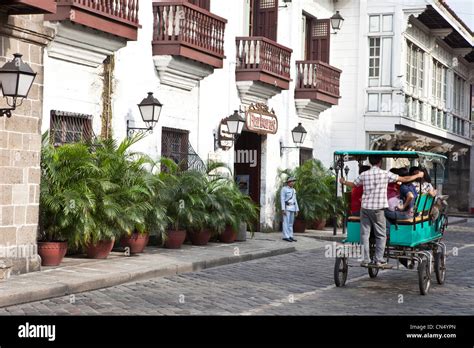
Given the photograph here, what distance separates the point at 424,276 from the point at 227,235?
7954mm

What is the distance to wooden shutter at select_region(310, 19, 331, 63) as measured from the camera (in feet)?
90.5

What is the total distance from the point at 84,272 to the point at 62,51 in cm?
456

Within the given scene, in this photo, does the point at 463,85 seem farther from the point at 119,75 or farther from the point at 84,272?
the point at 84,272

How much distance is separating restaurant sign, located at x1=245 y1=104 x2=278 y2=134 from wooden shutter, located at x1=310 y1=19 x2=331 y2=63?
4159mm

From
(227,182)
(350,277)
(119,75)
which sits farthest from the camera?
(227,182)

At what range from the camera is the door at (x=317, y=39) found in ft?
90.6

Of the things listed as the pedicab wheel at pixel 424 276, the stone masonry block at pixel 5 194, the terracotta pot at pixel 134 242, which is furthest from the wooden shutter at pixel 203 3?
the pedicab wheel at pixel 424 276

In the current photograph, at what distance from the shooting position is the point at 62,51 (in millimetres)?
15367

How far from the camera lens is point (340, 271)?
12.7m

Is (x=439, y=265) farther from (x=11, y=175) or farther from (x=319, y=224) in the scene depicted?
(x=319, y=224)

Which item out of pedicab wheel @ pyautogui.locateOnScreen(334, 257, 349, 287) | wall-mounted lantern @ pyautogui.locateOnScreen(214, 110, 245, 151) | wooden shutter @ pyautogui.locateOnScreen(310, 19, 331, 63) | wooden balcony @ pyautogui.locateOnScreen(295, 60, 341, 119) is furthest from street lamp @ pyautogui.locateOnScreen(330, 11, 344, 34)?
pedicab wheel @ pyautogui.locateOnScreen(334, 257, 349, 287)
